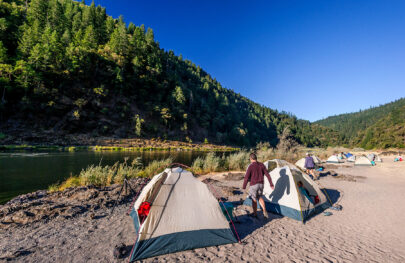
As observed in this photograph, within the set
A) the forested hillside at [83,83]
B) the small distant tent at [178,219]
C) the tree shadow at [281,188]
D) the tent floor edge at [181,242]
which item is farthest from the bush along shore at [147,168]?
the forested hillside at [83,83]

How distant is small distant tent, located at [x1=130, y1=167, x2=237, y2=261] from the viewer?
3.79m

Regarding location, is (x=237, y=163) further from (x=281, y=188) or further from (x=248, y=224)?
(x=248, y=224)

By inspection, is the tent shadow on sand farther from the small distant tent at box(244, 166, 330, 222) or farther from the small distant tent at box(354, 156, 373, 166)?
the small distant tent at box(354, 156, 373, 166)

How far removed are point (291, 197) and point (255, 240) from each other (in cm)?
229

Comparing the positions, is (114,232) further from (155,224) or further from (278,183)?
(278,183)

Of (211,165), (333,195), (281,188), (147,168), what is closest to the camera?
(281,188)

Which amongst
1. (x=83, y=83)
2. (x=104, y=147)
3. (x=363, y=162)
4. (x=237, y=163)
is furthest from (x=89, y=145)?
(x=363, y=162)

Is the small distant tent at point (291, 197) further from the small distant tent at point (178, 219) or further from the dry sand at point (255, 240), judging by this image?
the small distant tent at point (178, 219)

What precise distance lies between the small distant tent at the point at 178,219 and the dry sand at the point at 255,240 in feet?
0.64

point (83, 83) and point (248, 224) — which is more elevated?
point (83, 83)

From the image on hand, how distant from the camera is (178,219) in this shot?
13.5 ft

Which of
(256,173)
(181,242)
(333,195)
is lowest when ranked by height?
(333,195)

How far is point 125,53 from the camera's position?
52312mm

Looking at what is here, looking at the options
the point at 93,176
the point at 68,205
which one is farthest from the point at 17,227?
the point at 93,176
